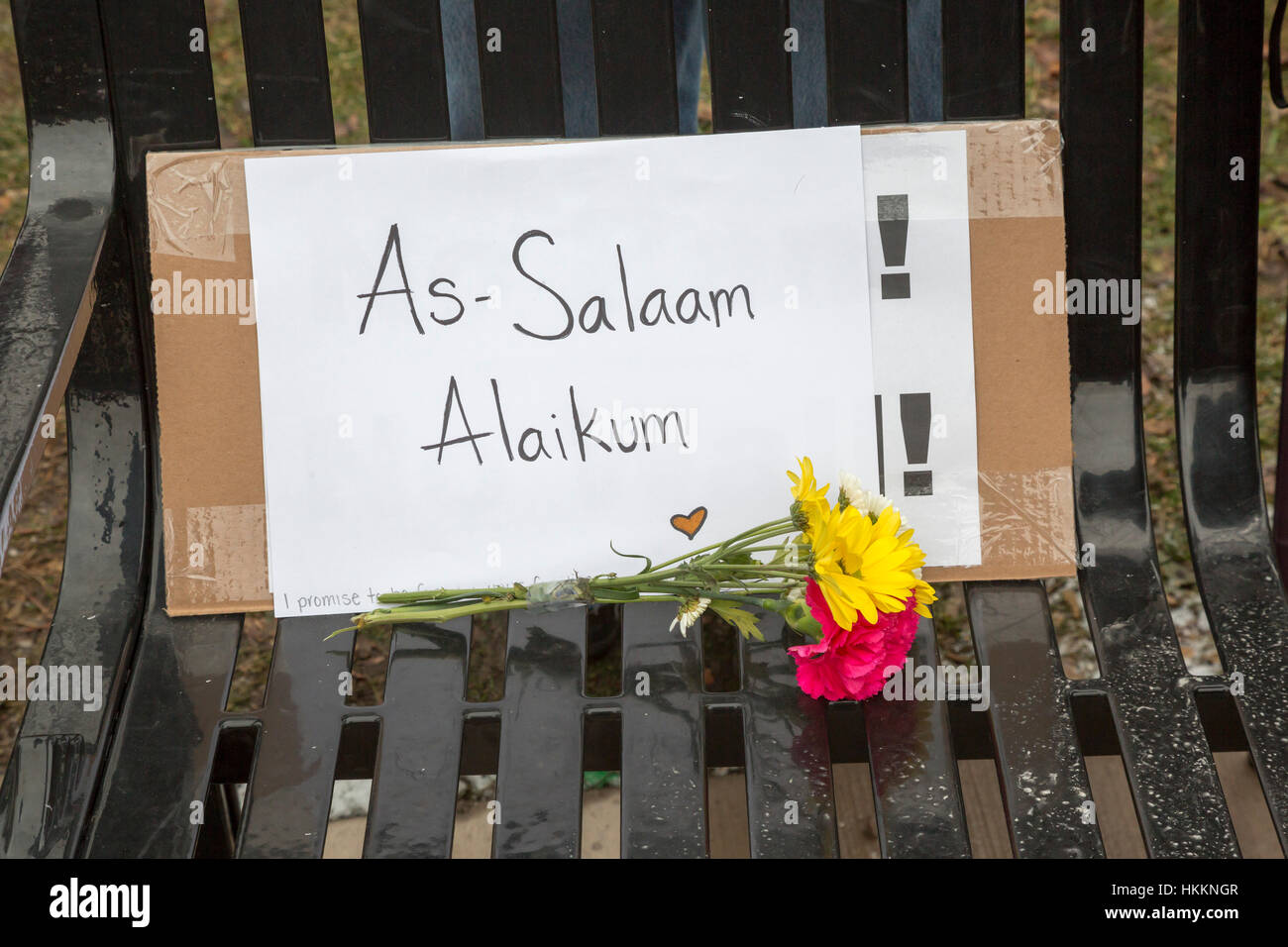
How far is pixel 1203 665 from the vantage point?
140 centimetres

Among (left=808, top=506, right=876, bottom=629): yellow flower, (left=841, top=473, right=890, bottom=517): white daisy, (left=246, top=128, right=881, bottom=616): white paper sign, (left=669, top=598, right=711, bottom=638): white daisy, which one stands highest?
(left=246, top=128, right=881, bottom=616): white paper sign

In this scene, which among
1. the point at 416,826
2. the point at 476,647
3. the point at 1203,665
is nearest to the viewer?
the point at 416,826

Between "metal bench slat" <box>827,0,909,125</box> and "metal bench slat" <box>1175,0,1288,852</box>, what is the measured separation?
279mm

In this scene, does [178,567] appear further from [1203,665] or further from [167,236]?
[1203,665]

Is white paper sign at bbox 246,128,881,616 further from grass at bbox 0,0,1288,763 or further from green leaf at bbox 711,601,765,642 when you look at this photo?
grass at bbox 0,0,1288,763

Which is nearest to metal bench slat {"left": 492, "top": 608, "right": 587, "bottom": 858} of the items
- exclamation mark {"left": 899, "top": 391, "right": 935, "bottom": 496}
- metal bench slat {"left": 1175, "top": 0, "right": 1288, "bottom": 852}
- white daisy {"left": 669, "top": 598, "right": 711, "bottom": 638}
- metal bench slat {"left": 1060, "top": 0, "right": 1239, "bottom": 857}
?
white daisy {"left": 669, "top": 598, "right": 711, "bottom": 638}

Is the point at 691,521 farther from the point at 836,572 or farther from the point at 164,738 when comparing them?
the point at 164,738

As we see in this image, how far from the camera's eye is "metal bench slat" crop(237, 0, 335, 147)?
0.95m

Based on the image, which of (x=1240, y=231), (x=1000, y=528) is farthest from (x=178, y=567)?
(x=1240, y=231)

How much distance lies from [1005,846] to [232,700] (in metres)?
1.13

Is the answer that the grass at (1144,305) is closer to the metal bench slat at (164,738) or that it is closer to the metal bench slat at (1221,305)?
the metal bench slat at (1221,305)

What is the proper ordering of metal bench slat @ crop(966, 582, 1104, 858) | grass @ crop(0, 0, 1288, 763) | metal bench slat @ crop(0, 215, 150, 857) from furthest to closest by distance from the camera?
grass @ crop(0, 0, 1288, 763), metal bench slat @ crop(0, 215, 150, 857), metal bench slat @ crop(966, 582, 1104, 858)

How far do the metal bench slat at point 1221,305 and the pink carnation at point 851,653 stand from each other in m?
0.33

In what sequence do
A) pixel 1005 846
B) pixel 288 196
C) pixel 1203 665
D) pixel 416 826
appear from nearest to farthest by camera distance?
pixel 416 826, pixel 288 196, pixel 1005 846, pixel 1203 665
